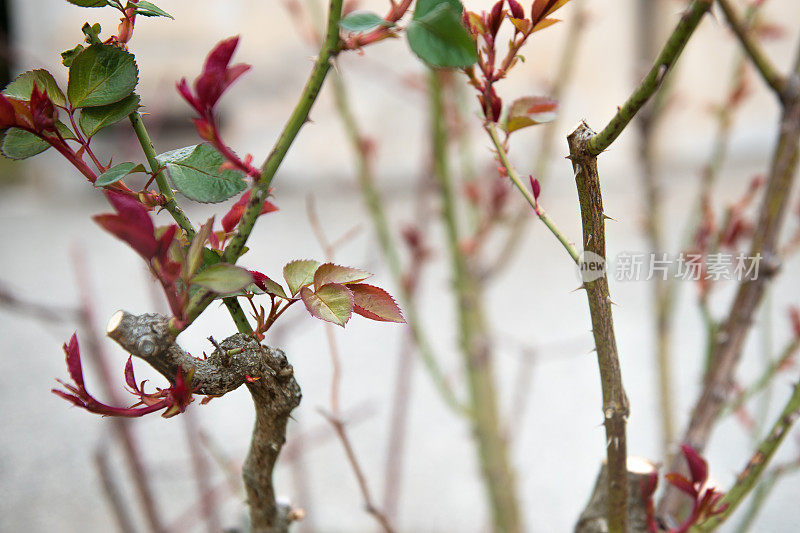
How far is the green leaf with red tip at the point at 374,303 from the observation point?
243 millimetres

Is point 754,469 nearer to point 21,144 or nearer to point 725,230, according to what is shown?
point 725,230

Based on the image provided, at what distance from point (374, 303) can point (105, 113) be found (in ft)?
0.39

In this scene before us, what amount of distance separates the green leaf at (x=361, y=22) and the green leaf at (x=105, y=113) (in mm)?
83

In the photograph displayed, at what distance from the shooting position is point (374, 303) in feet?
0.81

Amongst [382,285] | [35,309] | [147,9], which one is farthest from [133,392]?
[382,285]

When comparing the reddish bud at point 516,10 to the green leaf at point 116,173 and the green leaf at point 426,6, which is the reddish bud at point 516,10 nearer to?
the green leaf at point 426,6

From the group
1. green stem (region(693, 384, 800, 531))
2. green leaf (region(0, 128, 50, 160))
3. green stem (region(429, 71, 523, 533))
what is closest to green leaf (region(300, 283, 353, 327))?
green leaf (region(0, 128, 50, 160))

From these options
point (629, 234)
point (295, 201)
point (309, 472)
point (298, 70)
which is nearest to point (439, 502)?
point (309, 472)

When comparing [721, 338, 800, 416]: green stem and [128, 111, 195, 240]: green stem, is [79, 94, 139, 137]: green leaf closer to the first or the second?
[128, 111, 195, 240]: green stem

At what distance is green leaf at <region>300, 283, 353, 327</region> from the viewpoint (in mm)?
233

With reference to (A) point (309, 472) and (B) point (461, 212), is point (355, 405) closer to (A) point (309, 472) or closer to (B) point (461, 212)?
(A) point (309, 472)

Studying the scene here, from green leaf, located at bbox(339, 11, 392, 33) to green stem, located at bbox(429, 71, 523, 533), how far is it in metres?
0.44

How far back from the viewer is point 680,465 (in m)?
0.41

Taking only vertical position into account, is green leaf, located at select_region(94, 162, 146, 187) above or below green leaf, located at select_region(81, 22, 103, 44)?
below
